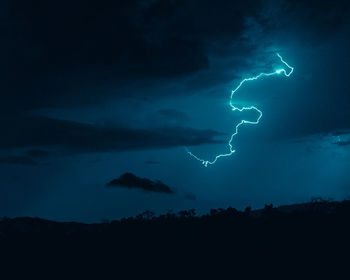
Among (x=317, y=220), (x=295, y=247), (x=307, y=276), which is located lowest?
(x=307, y=276)

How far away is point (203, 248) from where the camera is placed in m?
12.4

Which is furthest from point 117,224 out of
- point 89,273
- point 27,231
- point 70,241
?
point 27,231

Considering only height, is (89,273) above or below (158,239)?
below

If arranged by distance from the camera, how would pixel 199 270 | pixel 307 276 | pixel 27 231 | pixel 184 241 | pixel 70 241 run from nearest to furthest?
pixel 307 276
pixel 199 270
pixel 184 241
pixel 70 241
pixel 27 231

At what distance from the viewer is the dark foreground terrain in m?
11.5

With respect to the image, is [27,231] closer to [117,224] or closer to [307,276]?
[117,224]

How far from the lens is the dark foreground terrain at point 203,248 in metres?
11.5

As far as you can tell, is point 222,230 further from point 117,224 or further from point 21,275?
point 21,275

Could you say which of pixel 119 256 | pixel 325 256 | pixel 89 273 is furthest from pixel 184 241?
pixel 325 256

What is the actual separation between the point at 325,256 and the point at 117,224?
6.80 m

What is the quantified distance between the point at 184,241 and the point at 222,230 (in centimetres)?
115

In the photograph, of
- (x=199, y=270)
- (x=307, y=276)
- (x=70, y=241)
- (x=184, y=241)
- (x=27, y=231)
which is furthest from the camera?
(x=27, y=231)

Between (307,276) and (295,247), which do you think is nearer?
(307,276)

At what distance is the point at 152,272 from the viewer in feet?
39.6
